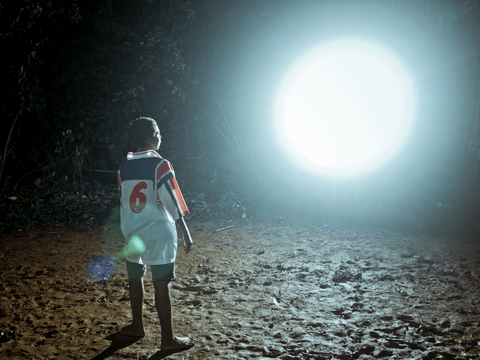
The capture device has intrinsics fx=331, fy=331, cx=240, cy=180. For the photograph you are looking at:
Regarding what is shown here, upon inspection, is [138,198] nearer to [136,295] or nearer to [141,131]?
[141,131]

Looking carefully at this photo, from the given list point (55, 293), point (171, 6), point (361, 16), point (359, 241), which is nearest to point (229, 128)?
point (171, 6)

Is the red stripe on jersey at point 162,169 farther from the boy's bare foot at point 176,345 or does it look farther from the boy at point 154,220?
the boy's bare foot at point 176,345

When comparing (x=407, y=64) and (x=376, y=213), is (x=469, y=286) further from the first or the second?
(x=407, y=64)

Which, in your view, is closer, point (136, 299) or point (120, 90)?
point (136, 299)

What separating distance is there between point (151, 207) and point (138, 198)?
0.10 meters

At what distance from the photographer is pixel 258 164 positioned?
8.41m

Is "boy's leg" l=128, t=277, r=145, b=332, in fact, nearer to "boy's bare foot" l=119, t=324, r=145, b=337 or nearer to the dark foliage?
"boy's bare foot" l=119, t=324, r=145, b=337

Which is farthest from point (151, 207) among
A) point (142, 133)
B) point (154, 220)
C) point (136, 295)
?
point (136, 295)

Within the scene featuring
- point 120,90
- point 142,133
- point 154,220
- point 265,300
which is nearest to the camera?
point 154,220

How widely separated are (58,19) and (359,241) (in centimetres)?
693

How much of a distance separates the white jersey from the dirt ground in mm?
688

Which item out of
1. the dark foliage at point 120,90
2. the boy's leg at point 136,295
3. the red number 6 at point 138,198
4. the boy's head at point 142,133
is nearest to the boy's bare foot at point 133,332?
the boy's leg at point 136,295

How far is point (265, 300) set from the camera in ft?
9.98

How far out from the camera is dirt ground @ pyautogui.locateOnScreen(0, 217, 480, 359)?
2.24 meters
